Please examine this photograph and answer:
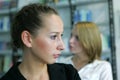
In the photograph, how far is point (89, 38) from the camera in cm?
188

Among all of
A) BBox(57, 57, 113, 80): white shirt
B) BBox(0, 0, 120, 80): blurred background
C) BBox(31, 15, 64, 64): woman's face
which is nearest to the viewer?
BBox(31, 15, 64, 64): woman's face

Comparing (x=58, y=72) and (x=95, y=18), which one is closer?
(x=58, y=72)

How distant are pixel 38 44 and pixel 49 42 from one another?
5 centimetres

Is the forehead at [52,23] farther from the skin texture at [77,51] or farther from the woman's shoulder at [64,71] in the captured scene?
the skin texture at [77,51]

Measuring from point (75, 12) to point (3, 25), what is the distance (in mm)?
1262

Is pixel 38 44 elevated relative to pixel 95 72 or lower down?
→ elevated

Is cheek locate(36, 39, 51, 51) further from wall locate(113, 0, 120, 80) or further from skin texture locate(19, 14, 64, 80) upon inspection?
wall locate(113, 0, 120, 80)

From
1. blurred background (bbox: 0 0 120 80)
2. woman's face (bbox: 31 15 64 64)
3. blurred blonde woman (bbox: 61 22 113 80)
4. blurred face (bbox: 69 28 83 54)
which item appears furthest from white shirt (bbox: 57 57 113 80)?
blurred background (bbox: 0 0 120 80)

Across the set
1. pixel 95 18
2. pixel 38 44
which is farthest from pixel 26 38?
pixel 95 18

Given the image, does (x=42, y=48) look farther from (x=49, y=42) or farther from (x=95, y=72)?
(x=95, y=72)

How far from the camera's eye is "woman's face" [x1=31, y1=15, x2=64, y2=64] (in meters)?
1.03

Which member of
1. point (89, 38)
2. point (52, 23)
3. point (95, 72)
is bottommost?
point (95, 72)

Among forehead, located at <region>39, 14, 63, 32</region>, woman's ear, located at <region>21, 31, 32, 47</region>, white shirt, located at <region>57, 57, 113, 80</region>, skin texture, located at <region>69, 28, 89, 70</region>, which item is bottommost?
white shirt, located at <region>57, 57, 113, 80</region>

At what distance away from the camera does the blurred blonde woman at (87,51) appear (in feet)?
5.99
